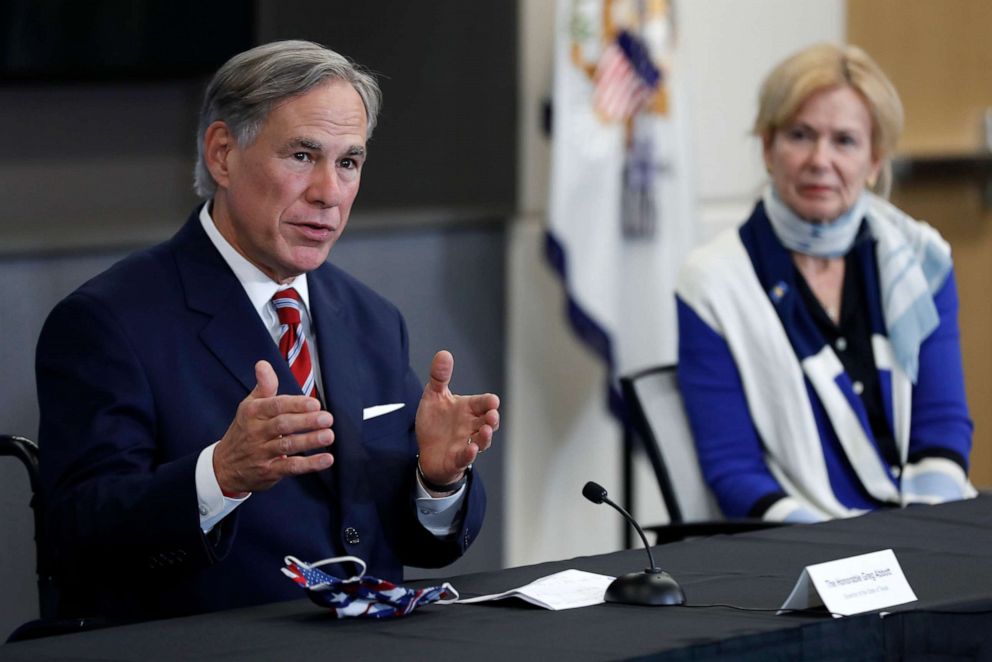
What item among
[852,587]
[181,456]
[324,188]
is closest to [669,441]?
[324,188]

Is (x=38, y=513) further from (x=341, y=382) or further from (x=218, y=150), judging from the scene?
(x=218, y=150)

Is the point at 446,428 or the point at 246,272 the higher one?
the point at 246,272

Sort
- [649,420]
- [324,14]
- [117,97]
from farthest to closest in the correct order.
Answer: [324,14] < [117,97] < [649,420]

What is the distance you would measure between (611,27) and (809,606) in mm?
2976

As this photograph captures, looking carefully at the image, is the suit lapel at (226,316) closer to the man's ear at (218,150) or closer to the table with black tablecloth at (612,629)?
the man's ear at (218,150)

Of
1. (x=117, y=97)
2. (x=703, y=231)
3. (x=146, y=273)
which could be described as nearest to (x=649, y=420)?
(x=146, y=273)

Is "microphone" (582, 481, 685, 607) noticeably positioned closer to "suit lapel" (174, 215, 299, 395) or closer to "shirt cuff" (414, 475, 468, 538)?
"shirt cuff" (414, 475, 468, 538)

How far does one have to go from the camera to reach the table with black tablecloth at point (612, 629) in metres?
1.70

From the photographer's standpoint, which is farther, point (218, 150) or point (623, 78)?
point (623, 78)

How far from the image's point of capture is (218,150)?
8.09 ft

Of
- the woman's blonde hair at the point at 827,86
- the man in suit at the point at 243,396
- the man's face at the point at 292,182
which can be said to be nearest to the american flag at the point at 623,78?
the woman's blonde hair at the point at 827,86

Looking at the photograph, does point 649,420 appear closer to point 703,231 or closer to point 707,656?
point 707,656

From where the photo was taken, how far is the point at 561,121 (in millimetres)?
4594

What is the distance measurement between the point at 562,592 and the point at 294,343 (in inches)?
26.8
